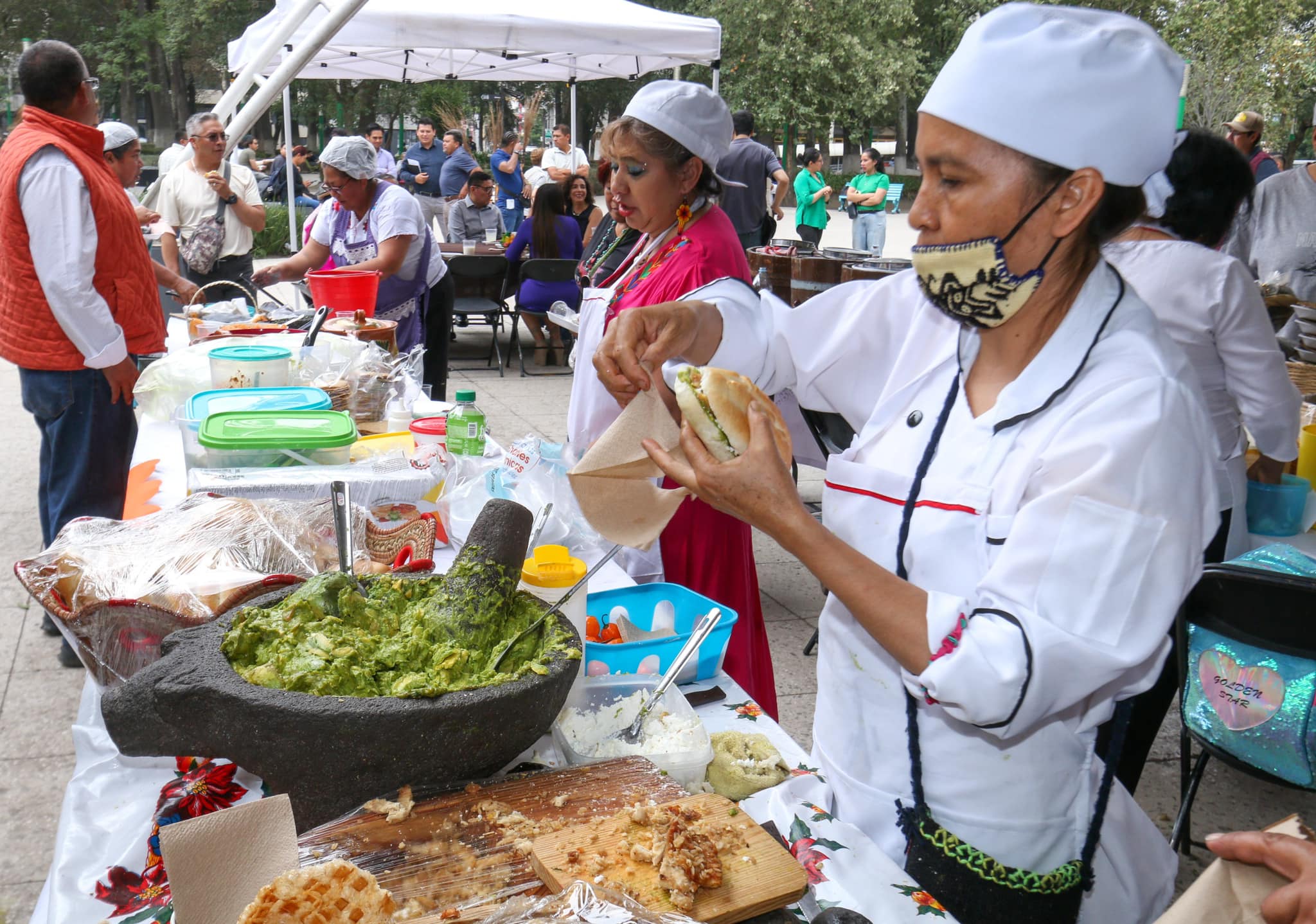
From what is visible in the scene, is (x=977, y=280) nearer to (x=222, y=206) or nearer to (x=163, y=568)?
(x=163, y=568)

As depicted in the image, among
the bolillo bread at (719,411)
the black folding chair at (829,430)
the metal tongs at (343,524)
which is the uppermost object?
the bolillo bread at (719,411)

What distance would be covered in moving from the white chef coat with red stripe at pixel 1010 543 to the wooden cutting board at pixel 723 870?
0.95ft

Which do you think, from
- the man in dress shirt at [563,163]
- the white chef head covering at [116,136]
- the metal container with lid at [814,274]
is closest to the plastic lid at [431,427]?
the metal container with lid at [814,274]

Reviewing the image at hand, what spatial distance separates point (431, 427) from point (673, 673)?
162cm

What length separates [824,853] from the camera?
1.40 m

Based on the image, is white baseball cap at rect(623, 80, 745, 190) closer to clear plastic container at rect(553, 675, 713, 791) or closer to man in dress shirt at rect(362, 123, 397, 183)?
clear plastic container at rect(553, 675, 713, 791)

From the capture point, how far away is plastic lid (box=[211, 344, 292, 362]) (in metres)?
3.25

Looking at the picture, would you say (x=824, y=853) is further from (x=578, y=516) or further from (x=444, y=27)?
(x=444, y=27)

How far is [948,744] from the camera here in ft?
4.95

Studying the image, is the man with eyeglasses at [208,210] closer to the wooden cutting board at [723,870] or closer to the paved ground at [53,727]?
the paved ground at [53,727]

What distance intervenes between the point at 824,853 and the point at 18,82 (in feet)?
14.4

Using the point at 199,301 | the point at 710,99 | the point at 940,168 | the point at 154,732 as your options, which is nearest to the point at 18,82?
the point at 199,301

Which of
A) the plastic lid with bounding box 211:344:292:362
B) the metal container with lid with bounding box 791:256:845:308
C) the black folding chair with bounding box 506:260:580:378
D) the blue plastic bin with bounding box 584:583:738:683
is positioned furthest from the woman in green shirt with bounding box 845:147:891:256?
the blue plastic bin with bounding box 584:583:738:683

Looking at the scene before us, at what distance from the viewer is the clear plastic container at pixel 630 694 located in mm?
1504
